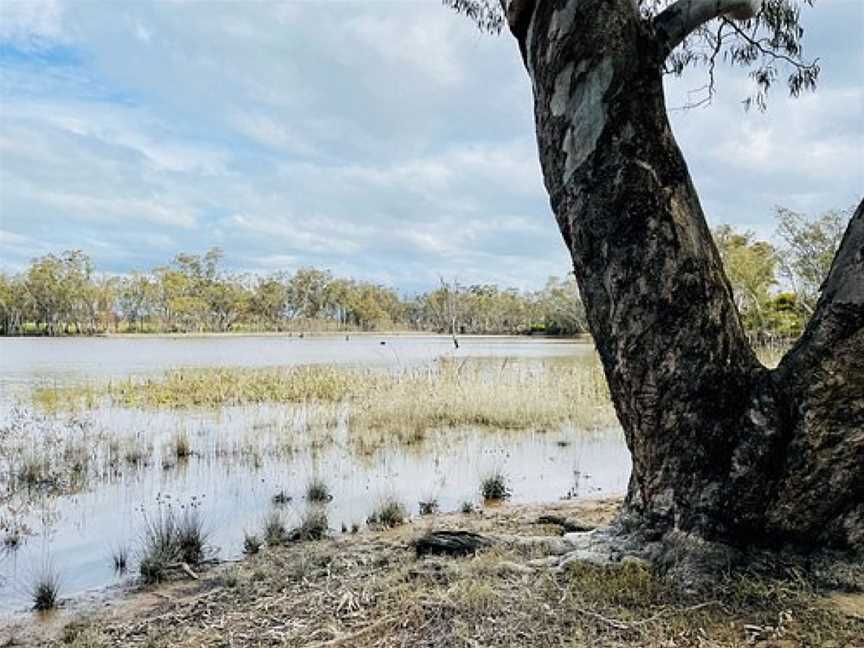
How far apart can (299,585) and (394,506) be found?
89.3 inches

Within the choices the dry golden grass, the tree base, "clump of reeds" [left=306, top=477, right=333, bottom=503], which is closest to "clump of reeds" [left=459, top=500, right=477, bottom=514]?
"clump of reeds" [left=306, top=477, right=333, bottom=503]

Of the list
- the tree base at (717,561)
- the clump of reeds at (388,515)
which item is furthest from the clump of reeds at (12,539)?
the tree base at (717,561)

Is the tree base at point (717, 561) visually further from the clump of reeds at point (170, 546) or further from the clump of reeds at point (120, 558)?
the clump of reeds at point (120, 558)

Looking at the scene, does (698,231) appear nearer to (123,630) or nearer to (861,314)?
(861,314)

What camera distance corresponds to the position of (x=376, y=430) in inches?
387

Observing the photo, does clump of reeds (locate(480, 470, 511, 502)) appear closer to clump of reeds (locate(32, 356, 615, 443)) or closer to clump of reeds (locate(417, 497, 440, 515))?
clump of reeds (locate(417, 497, 440, 515))

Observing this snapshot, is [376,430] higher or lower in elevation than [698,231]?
lower

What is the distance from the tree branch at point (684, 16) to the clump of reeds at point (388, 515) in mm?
3834

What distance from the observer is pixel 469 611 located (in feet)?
8.63

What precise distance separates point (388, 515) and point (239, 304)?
60.4 metres

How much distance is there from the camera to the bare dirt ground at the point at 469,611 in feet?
7.85

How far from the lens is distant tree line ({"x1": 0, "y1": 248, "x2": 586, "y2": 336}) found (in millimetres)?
52312

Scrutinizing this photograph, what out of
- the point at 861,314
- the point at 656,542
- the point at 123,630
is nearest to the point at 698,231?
the point at 861,314

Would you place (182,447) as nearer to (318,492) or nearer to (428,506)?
(318,492)
